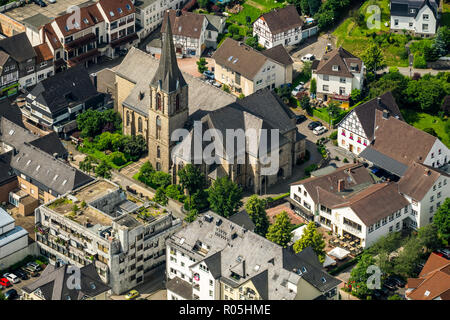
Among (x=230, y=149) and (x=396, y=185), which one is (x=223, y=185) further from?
(x=396, y=185)

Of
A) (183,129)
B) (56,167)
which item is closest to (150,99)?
(183,129)

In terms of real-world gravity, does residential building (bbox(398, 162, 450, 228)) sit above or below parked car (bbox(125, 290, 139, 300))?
above

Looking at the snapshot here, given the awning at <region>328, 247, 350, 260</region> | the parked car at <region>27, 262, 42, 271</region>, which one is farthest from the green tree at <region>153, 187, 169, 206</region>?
the awning at <region>328, 247, 350, 260</region>

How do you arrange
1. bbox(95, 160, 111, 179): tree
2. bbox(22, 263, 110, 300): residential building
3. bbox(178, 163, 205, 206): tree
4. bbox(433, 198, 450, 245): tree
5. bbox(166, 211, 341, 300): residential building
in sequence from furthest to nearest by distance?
bbox(95, 160, 111, 179): tree → bbox(178, 163, 205, 206): tree → bbox(433, 198, 450, 245): tree → bbox(22, 263, 110, 300): residential building → bbox(166, 211, 341, 300): residential building

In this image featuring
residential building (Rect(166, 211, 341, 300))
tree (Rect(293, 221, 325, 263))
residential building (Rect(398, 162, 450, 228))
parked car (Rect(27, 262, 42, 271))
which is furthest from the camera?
residential building (Rect(398, 162, 450, 228))

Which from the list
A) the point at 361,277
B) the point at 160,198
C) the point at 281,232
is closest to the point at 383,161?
the point at 281,232

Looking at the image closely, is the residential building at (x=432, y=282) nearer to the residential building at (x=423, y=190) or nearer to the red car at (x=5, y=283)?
the residential building at (x=423, y=190)

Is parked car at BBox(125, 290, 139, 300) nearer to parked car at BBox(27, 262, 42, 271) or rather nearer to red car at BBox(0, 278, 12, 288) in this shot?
parked car at BBox(27, 262, 42, 271)

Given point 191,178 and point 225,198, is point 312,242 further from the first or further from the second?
point 191,178
